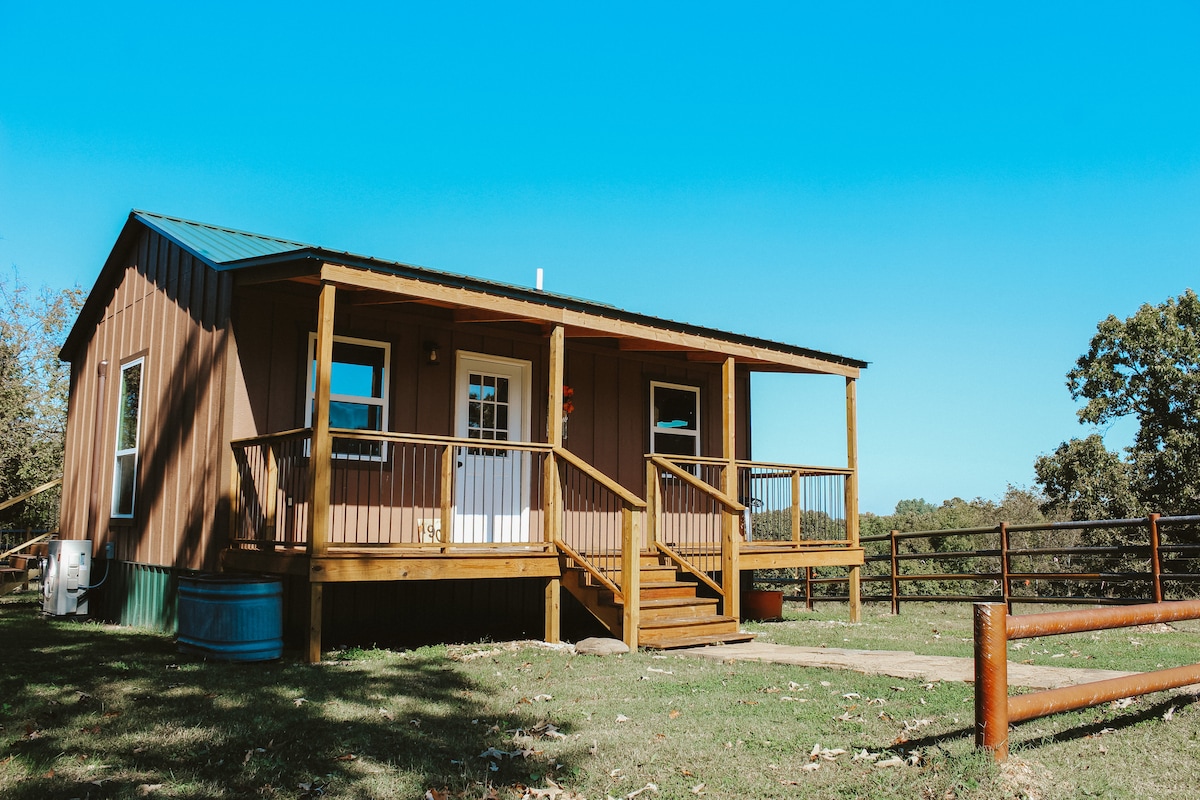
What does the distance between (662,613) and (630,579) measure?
83 centimetres

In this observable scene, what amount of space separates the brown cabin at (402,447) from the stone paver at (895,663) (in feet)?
1.90

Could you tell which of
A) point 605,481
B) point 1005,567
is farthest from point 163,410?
point 1005,567

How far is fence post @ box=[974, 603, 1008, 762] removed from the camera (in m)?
4.19

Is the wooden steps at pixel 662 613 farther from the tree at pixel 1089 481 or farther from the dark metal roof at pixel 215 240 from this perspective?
the tree at pixel 1089 481

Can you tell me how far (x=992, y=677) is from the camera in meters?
4.18

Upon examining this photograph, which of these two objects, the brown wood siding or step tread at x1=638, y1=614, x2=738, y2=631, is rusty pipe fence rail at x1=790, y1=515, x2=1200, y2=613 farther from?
step tread at x1=638, y1=614, x2=738, y2=631

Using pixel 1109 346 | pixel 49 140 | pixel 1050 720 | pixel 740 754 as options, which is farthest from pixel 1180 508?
pixel 49 140

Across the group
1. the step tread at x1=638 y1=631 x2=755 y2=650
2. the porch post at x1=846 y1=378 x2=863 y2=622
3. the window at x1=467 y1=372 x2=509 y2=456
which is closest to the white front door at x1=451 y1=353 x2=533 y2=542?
the window at x1=467 y1=372 x2=509 y2=456

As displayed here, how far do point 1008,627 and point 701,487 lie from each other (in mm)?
5540

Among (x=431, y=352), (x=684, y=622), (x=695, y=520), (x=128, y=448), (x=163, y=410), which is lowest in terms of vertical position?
(x=684, y=622)

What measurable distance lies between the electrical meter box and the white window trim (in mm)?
645

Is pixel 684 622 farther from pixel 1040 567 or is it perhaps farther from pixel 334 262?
pixel 1040 567

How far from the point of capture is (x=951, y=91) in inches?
707

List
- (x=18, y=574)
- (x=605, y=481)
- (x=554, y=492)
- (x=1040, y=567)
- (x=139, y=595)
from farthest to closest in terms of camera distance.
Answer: (x=1040, y=567), (x=18, y=574), (x=139, y=595), (x=554, y=492), (x=605, y=481)
